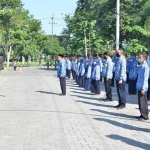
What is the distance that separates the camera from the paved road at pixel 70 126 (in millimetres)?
6461

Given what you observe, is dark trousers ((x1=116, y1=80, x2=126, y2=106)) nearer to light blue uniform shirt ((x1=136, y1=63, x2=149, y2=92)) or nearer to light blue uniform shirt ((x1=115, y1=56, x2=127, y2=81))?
light blue uniform shirt ((x1=115, y1=56, x2=127, y2=81))

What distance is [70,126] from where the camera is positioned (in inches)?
318

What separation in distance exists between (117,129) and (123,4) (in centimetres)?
2638

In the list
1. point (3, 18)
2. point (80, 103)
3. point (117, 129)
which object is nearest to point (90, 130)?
point (117, 129)

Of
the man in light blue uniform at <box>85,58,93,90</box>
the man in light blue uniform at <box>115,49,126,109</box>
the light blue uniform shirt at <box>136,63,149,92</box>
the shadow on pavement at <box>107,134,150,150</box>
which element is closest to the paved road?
the shadow on pavement at <box>107,134,150,150</box>

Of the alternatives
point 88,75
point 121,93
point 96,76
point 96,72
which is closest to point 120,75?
point 121,93

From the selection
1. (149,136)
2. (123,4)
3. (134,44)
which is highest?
(123,4)

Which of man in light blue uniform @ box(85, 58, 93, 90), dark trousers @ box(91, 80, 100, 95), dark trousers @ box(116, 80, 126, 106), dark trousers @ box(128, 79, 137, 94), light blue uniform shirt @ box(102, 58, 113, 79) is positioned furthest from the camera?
man in light blue uniform @ box(85, 58, 93, 90)

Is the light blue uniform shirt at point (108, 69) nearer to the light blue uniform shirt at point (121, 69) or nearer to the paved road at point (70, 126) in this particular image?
the paved road at point (70, 126)

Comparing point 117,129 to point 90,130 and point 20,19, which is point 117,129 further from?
point 20,19

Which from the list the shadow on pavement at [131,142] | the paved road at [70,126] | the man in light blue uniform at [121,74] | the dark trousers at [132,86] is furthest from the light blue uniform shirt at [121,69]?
the dark trousers at [132,86]

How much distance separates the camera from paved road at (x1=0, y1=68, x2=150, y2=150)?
646 centimetres

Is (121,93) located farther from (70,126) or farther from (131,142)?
(131,142)

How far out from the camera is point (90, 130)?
7.63 meters
